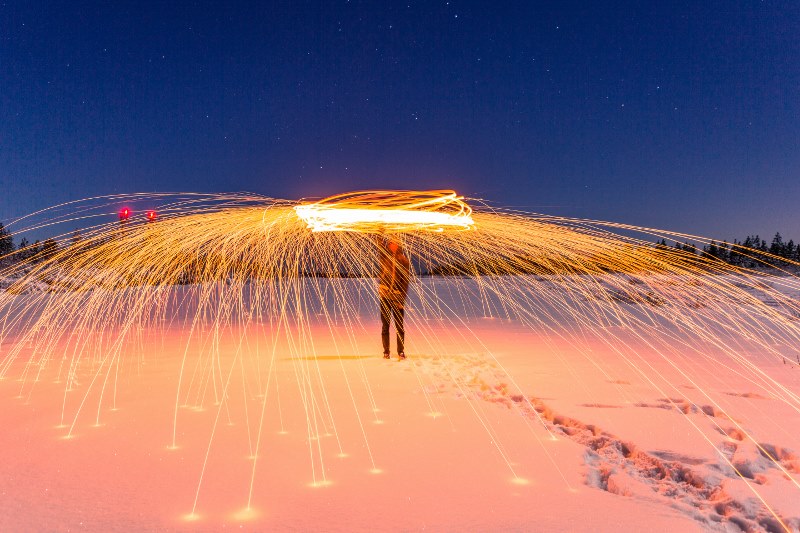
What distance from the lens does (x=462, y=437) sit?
9.96 ft

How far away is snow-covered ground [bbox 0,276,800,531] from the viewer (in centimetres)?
216

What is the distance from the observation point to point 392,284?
5.35m

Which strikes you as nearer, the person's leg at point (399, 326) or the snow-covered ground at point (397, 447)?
the snow-covered ground at point (397, 447)

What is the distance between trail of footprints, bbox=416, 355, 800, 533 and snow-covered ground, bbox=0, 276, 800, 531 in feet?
0.04

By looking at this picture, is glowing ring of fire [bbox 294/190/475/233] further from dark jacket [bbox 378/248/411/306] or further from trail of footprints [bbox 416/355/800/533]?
trail of footprints [bbox 416/355/800/533]

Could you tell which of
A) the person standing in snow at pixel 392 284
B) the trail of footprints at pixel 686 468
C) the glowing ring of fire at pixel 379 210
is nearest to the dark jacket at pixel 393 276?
the person standing in snow at pixel 392 284

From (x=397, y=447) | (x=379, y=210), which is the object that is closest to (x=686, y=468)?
(x=397, y=447)

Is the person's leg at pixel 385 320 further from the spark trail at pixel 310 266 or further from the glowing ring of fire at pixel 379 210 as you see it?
the glowing ring of fire at pixel 379 210

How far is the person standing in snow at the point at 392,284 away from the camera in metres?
5.35

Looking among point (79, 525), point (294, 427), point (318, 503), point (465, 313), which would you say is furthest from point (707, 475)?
point (465, 313)

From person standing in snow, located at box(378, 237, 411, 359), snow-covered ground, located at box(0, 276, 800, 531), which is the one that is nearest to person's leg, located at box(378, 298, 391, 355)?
person standing in snow, located at box(378, 237, 411, 359)

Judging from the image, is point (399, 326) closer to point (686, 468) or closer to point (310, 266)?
point (310, 266)

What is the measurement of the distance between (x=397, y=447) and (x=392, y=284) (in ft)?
8.45

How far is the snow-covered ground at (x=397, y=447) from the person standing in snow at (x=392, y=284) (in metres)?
0.31
